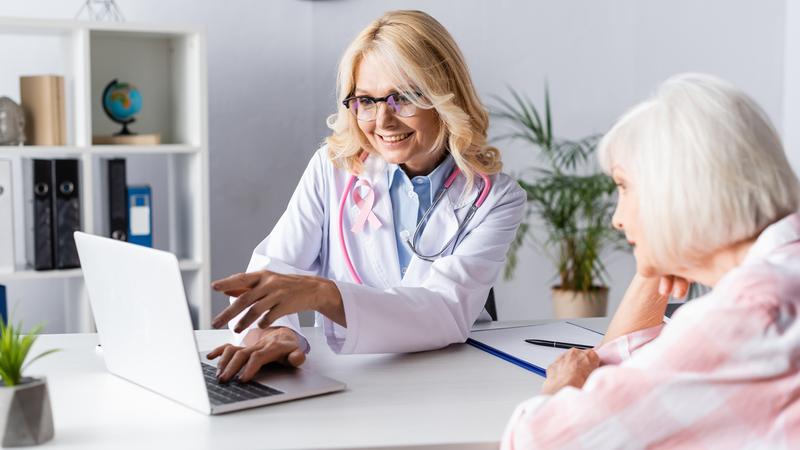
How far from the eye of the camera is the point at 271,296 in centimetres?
163

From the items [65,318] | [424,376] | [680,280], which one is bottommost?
[65,318]

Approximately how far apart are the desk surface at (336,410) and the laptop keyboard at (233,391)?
0.04 meters

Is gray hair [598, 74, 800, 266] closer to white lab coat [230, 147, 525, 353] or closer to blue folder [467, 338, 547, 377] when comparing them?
blue folder [467, 338, 547, 377]

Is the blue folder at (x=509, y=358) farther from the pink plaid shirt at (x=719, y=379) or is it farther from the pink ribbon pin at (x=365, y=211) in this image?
the pink plaid shirt at (x=719, y=379)

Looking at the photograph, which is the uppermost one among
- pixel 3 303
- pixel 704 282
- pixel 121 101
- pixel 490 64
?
pixel 490 64

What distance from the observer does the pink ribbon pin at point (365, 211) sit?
222 centimetres

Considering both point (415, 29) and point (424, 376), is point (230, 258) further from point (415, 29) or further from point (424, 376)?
point (424, 376)

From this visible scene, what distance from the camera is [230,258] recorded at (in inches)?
154

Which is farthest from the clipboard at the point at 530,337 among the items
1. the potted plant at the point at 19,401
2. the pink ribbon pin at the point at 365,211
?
the potted plant at the point at 19,401

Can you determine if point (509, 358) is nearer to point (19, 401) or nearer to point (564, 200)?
point (19, 401)

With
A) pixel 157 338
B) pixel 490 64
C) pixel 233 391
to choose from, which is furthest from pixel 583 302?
pixel 157 338

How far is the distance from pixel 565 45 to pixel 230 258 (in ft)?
5.45

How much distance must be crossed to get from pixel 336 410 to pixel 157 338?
0.97 ft

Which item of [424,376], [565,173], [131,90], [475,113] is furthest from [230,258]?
[424,376]
